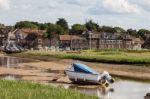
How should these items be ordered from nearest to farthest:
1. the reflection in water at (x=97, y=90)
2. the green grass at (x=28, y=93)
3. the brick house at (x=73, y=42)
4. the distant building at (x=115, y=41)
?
the green grass at (x=28, y=93)
the reflection in water at (x=97, y=90)
the brick house at (x=73, y=42)
the distant building at (x=115, y=41)

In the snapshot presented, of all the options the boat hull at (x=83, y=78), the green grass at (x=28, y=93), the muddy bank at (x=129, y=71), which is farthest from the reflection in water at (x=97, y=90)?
the muddy bank at (x=129, y=71)

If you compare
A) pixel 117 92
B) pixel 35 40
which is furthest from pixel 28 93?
pixel 35 40

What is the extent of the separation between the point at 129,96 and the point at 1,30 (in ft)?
520

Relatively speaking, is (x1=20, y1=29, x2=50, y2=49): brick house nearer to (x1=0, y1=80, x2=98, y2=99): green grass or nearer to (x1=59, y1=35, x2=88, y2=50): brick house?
(x1=59, y1=35, x2=88, y2=50): brick house

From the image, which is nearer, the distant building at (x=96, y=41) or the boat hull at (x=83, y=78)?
the boat hull at (x=83, y=78)

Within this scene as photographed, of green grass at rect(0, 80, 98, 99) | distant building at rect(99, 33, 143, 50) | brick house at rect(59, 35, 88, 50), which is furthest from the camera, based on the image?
distant building at rect(99, 33, 143, 50)

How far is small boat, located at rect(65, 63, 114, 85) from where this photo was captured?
43531 millimetres

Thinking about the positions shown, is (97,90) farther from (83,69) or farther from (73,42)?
(73,42)

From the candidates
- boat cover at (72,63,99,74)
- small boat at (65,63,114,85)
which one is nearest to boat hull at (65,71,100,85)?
small boat at (65,63,114,85)

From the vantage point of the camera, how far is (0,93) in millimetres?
22641

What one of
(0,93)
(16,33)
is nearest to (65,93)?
(0,93)

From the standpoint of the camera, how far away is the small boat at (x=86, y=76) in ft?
143

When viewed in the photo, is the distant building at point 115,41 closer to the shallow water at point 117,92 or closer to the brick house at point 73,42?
the brick house at point 73,42

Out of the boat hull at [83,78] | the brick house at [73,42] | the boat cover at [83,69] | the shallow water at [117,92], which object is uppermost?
the brick house at [73,42]
